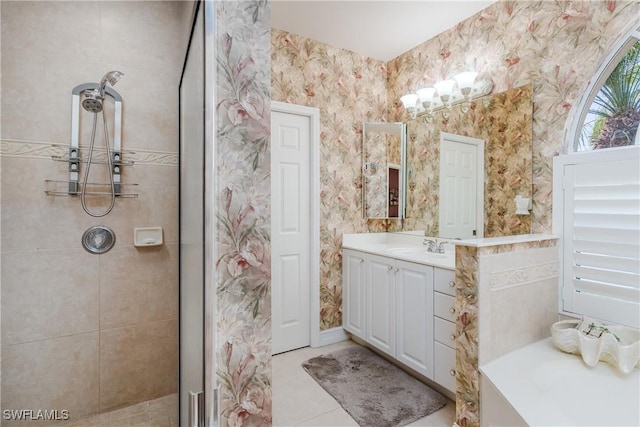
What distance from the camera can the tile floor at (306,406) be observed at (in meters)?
1.78

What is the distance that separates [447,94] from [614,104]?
1037mm

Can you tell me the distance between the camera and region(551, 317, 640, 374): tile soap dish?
1.44m

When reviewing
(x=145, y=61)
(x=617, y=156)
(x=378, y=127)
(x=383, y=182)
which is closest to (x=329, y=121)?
(x=378, y=127)

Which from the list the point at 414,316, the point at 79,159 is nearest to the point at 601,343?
the point at 414,316

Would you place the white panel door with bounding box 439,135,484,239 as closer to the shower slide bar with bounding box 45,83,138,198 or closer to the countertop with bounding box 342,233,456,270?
the countertop with bounding box 342,233,456,270

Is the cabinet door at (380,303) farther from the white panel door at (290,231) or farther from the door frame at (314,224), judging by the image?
the white panel door at (290,231)

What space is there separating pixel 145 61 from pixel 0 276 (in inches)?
53.5

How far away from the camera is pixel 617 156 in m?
1.63

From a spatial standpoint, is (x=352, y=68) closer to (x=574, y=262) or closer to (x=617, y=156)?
(x=617, y=156)

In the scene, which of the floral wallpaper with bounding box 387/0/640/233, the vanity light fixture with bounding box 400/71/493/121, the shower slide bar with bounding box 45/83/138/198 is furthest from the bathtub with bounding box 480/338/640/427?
the shower slide bar with bounding box 45/83/138/198

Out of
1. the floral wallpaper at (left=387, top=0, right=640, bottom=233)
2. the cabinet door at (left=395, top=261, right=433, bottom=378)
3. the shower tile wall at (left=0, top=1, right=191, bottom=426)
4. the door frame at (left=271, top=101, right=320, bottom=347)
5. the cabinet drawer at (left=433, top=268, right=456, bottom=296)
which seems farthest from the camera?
the door frame at (left=271, top=101, right=320, bottom=347)

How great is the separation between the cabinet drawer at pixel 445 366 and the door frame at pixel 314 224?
42.4 inches

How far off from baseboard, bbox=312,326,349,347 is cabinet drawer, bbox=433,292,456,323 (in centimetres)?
113

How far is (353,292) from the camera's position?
2.71 metres
